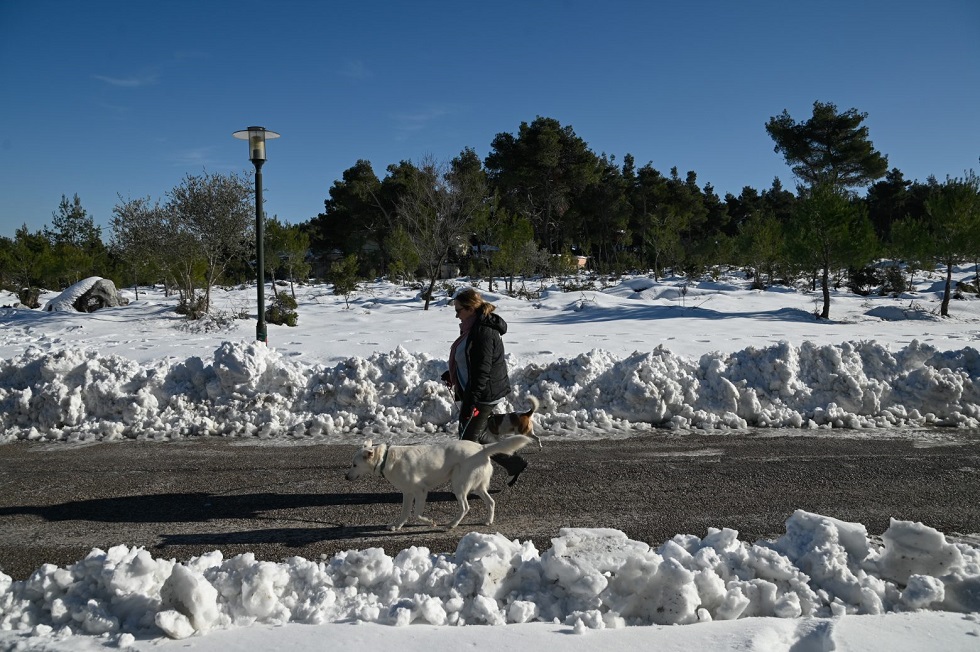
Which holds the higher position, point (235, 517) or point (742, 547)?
point (742, 547)

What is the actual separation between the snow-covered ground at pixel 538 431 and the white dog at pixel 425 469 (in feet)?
2.43

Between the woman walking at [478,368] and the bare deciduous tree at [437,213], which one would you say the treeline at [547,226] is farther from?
the woman walking at [478,368]

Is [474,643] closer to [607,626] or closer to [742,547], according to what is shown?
[607,626]

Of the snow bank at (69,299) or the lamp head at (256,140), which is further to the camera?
the snow bank at (69,299)

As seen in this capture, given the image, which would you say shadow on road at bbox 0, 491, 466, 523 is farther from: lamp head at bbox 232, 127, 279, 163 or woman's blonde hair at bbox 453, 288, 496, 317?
lamp head at bbox 232, 127, 279, 163

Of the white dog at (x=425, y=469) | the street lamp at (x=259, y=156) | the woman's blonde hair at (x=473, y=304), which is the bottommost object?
the white dog at (x=425, y=469)

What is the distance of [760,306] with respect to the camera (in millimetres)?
24984

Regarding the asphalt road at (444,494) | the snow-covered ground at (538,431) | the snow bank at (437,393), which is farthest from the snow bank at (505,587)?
the snow bank at (437,393)

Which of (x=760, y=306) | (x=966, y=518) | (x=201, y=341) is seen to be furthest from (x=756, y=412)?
(x=760, y=306)

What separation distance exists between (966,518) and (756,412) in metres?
3.31

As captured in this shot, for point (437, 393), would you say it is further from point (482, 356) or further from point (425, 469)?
point (425, 469)

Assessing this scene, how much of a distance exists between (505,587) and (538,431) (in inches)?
162

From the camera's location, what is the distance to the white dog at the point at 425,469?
4.86 meters

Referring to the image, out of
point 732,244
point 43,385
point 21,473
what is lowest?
point 21,473
